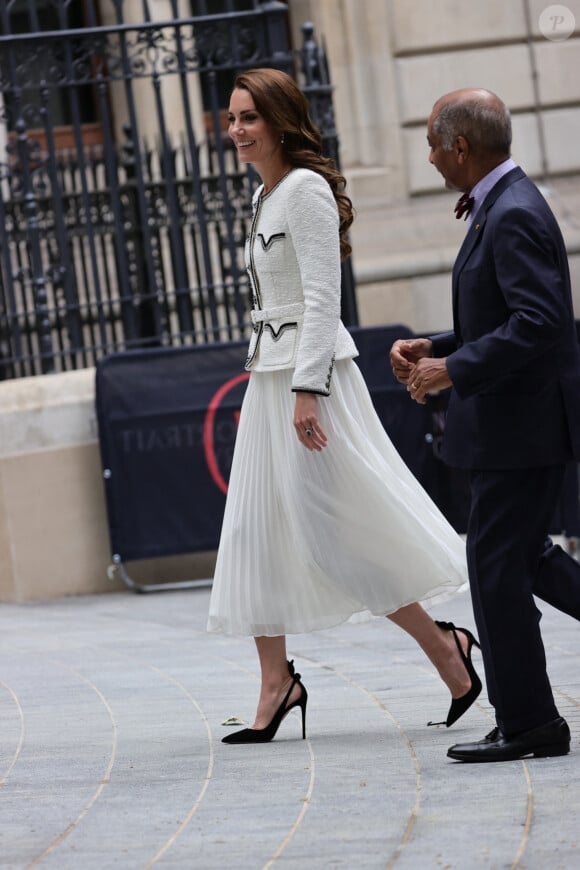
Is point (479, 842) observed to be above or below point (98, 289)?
below

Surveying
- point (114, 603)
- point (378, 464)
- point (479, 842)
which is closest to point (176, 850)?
point (479, 842)

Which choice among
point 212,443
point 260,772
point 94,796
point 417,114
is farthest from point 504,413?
point 417,114

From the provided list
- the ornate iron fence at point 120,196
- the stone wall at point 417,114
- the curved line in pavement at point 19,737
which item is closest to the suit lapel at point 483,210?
the curved line in pavement at point 19,737

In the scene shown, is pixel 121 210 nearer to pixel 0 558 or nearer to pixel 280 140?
pixel 0 558

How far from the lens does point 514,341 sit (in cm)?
386

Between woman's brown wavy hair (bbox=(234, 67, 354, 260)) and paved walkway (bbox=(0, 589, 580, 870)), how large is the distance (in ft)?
5.14

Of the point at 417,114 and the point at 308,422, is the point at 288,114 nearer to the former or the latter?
the point at 308,422

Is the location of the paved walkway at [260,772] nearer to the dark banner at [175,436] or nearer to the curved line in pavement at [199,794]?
the curved line in pavement at [199,794]

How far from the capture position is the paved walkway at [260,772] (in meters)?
3.42

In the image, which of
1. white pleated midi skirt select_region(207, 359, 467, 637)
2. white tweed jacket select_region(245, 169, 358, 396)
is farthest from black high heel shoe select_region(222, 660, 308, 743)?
white tweed jacket select_region(245, 169, 358, 396)

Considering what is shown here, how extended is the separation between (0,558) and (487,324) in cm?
520

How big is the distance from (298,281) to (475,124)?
2.57ft

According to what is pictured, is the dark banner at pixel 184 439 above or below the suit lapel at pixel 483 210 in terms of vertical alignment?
below

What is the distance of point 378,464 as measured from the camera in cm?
461
